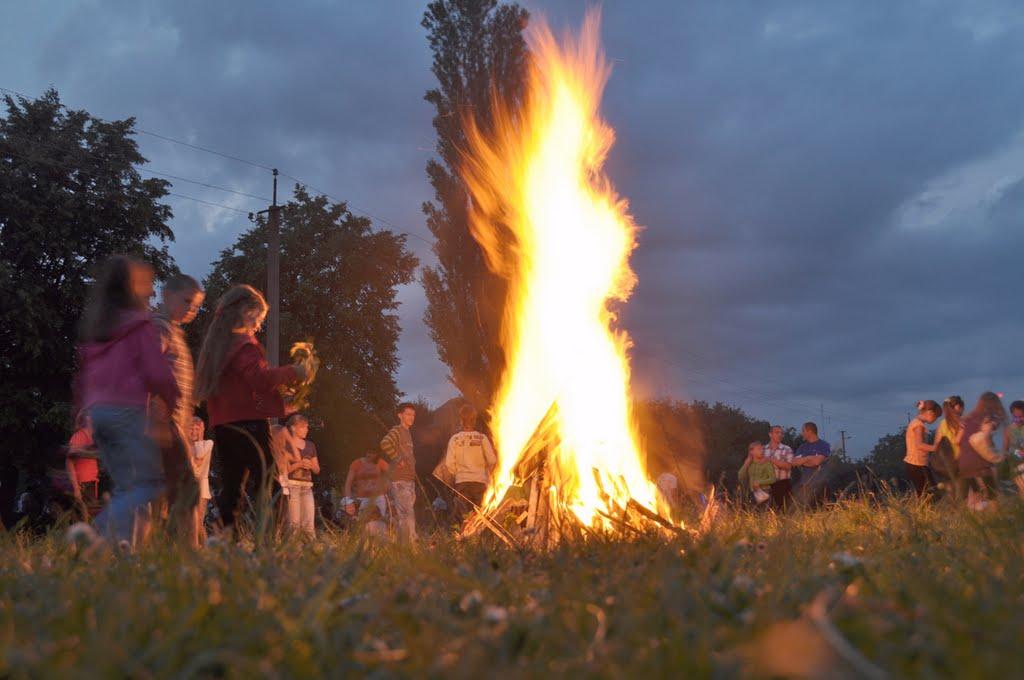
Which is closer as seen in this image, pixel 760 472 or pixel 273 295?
pixel 760 472

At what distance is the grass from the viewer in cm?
188

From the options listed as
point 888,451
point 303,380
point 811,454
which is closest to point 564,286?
point 303,380

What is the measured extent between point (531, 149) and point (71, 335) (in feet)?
78.3

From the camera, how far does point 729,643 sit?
83.4 inches

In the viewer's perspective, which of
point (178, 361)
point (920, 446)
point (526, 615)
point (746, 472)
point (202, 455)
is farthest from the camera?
point (746, 472)

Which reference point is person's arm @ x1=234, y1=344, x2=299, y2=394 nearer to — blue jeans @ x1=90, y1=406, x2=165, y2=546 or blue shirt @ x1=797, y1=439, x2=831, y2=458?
blue jeans @ x1=90, y1=406, x2=165, y2=546

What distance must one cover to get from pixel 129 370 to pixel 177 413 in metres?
0.37

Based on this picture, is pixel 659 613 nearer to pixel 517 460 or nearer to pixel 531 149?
pixel 517 460

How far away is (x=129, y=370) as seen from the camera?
501 centimetres

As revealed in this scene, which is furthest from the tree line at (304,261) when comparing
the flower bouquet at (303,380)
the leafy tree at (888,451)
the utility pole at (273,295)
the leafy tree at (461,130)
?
the leafy tree at (888,451)

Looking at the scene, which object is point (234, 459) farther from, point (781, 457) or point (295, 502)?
point (781, 457)

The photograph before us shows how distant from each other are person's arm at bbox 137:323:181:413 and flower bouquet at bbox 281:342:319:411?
2.87ft

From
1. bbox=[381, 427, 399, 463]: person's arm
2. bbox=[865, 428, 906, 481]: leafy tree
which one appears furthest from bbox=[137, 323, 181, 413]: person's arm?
bbox=[865, 428, 906, 481]: leafy tree

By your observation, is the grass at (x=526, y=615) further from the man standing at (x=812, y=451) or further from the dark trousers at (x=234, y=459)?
the man standing at (x=812, y=451)
